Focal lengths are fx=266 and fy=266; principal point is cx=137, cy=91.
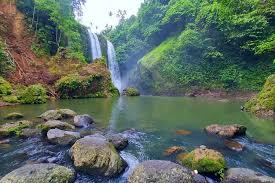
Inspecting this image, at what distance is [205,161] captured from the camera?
792cm

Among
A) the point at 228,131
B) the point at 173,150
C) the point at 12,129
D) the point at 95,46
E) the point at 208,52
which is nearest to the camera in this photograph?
the point at 173,150

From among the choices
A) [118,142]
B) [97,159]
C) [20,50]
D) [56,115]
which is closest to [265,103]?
[118,142]

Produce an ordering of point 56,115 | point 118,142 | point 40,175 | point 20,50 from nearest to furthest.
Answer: point 40,175
point 118,142
point 56,115
point 20,50

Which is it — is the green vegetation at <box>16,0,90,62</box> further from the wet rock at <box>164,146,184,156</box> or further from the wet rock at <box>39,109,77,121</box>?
the wet rock at <box>164,146,184,156</box>

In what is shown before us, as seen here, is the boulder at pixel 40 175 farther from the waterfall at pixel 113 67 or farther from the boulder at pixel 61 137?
the waterfall at pixel 113 67

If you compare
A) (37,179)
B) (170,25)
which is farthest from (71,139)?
(170,25)

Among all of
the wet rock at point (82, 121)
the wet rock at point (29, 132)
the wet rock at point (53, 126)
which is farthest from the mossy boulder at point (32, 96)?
the wet rock at point (53, 126)

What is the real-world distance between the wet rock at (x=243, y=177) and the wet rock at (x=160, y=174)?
3.85 feet

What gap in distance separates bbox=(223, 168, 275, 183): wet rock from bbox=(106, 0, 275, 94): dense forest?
24.4 metres

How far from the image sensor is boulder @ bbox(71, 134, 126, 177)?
25.2 ft

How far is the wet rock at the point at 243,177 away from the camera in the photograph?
22.8 feet

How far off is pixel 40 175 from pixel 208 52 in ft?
114

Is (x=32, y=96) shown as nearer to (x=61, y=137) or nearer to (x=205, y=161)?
(x=61, y=137)

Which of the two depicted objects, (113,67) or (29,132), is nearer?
(29,132)
